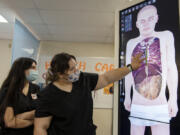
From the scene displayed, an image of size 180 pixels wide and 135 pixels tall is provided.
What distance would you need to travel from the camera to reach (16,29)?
230cm

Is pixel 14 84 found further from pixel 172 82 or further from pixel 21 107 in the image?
pixel 172 82

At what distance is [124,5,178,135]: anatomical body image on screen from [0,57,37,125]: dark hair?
910 mm

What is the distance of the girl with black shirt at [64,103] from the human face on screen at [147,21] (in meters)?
0.62

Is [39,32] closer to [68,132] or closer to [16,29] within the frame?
[16,29]

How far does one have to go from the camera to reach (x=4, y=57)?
3.40 meters

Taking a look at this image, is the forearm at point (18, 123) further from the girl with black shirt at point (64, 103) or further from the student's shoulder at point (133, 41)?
the student's shoulder at point (133, 41)

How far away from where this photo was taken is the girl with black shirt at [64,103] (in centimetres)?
99

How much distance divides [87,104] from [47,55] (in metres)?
2.58

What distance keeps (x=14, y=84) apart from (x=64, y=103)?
1.82ft

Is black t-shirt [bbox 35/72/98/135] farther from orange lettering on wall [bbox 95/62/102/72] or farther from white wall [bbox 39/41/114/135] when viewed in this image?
white wall [bbox 39/41/114/135]

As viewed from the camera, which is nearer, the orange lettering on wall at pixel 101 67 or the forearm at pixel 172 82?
the forearm at pixel 172 82

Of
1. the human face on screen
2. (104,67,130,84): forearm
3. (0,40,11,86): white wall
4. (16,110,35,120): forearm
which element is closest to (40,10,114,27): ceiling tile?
the human face on screen

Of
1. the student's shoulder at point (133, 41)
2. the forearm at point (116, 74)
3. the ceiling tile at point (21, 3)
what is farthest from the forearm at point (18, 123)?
the ceiling tile at point (21, 3)

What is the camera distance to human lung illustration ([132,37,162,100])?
1.13 m
